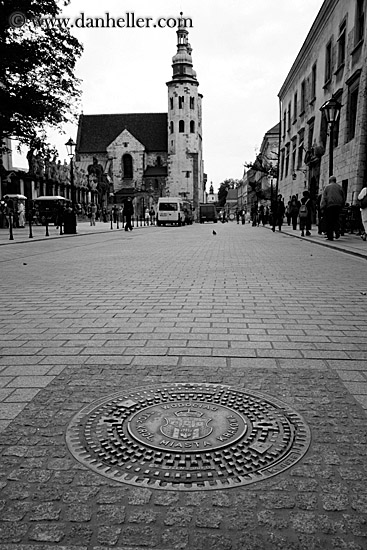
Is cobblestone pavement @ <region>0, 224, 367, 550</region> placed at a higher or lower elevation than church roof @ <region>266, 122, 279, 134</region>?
lower

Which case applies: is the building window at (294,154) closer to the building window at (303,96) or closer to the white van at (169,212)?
the building window at (303,96)

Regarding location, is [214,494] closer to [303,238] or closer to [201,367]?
[201,367]

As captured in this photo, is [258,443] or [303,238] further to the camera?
[303,238]

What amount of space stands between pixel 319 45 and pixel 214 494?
33.0 m

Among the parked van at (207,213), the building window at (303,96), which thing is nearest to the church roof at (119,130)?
the parked van at (207,213)

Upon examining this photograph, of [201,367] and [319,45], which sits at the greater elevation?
[319,45]

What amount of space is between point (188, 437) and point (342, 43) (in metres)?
27.2

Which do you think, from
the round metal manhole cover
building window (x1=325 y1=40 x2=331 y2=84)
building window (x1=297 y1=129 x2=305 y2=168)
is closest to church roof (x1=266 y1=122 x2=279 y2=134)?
building window (x1=297 y1=129 x2=305 y2=168)

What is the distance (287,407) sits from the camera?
3.06m

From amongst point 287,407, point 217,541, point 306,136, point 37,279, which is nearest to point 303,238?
point 37,279

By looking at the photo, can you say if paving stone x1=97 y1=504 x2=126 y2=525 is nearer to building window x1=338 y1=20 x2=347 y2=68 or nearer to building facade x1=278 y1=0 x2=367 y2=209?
building facade x1=278 y1=0 x2=367 y2=209

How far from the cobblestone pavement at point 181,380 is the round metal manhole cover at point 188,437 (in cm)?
8

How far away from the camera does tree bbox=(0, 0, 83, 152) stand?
24.3 meters

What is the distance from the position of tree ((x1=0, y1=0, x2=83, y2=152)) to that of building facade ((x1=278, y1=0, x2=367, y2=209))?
1366 centimetres
